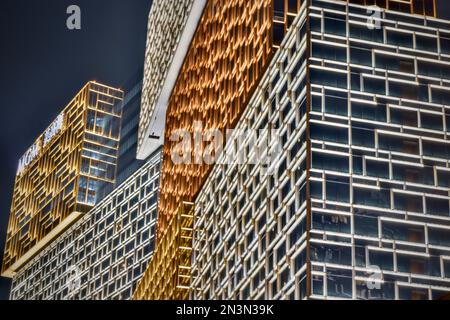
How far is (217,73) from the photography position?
120 meters

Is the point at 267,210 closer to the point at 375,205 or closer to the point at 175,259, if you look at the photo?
the point at 375,205

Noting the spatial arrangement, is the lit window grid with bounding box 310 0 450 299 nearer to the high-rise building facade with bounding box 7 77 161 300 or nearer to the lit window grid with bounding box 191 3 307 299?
the lit window grid with bounding box 191 3 307 299

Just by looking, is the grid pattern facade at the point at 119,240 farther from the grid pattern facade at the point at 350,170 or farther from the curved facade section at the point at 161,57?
the grid pattern facade at the point at 350,170

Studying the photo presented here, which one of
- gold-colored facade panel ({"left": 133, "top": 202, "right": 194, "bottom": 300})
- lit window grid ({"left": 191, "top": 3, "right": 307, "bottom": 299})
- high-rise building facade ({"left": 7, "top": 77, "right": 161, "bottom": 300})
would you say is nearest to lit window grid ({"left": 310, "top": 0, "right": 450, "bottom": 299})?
lit window grid ({"left": 191, "top": 3, "right": 307, "bottom": 299})

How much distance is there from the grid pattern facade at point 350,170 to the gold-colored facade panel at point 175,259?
63.1 ft

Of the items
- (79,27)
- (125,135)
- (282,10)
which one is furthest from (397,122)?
(125,135)

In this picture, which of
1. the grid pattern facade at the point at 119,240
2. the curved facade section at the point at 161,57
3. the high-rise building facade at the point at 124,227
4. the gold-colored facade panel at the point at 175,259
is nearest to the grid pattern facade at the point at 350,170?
the gold-colored facade panel at the point at 175,259

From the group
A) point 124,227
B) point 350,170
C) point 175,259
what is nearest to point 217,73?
point 175,259

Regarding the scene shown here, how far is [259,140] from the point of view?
9531cm

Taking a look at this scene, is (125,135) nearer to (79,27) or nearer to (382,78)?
(79,27)

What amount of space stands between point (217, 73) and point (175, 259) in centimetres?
2529

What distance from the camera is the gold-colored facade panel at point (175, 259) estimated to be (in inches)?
4668

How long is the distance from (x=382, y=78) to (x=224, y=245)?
26717 mm

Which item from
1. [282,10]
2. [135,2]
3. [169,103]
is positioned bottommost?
[282,10]
